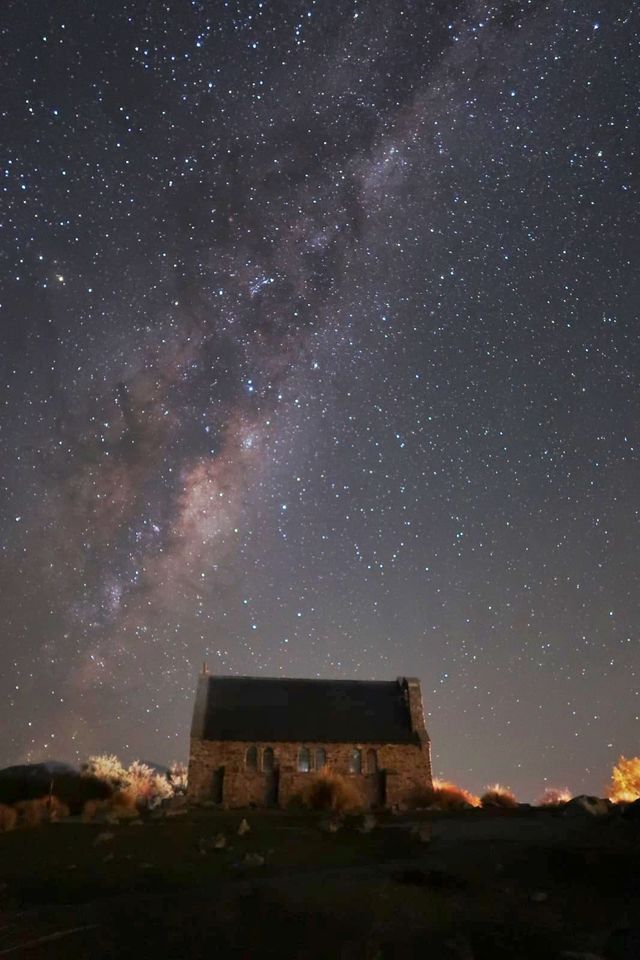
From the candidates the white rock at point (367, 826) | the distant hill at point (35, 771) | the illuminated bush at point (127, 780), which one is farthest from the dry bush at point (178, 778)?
the white rock at point (367, 826)

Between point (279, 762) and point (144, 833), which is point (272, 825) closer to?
point (144, 833)

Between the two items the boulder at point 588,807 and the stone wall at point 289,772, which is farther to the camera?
the stone wall at point 289,772

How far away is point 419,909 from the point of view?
891cm

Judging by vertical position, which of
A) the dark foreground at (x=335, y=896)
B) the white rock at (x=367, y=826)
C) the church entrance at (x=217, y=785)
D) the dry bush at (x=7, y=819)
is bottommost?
the dark foreground at (x=335, y=896)

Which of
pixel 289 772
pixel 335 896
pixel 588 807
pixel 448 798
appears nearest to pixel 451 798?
pixel 448 798

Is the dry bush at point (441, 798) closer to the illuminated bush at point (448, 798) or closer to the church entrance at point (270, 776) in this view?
the illuminated bush at point (448, 798)

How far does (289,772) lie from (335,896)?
86.2 ft

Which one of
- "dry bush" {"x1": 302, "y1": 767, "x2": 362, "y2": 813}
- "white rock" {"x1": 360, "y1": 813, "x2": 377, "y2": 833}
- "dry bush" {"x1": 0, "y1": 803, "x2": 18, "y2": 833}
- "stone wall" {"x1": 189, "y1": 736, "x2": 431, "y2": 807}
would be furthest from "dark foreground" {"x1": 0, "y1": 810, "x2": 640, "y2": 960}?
"stone wall" {"x1": 189, "y1": 736, "x2": 431, "y2": 807}

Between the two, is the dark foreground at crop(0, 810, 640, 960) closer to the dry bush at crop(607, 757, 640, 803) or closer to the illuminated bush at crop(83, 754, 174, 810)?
the illuminated bush at crop(83, 754, 174, 810)

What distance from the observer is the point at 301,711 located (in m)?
37.6

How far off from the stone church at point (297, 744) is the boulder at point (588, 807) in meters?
17.4

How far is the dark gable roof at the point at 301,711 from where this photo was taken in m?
35.5

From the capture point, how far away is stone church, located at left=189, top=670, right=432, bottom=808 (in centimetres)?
3366

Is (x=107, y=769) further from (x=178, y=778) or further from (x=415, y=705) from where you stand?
(x=415, y=705)
